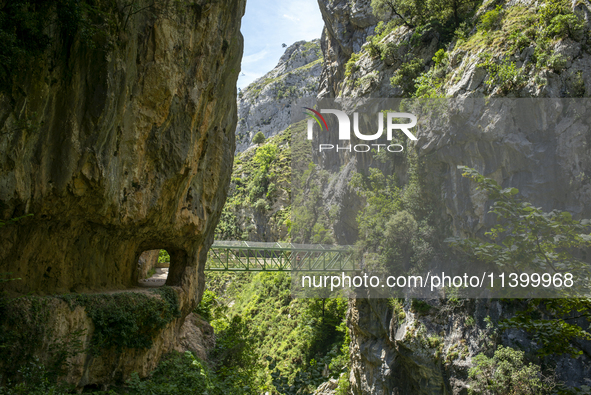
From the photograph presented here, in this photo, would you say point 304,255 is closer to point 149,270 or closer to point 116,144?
point 149,270

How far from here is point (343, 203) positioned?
28750mm

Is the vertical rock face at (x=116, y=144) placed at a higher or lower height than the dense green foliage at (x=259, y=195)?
lower

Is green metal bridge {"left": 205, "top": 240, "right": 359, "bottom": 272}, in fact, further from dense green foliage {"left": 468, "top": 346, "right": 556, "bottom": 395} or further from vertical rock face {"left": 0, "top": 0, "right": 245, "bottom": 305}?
dense green foliage {"left": 468, "top": 346, "right": 556, "bottom": 395}

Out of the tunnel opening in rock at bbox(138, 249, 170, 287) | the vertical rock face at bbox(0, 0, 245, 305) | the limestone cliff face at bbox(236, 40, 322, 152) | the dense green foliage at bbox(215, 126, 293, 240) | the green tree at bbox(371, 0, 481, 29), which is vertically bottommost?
the tunnel opening in rock at bbox(138, 249, 170, 287)

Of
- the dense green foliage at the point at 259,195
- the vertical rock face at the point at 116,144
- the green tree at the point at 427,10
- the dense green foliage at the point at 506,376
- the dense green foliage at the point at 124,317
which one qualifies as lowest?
the dense green foliage at the point at 506,376

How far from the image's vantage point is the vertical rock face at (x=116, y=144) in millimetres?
8090

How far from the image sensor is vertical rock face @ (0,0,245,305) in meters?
8.09

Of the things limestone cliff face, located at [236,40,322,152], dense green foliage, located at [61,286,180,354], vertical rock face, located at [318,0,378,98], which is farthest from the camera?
limestone cliff face, located at [236,40,322,152]

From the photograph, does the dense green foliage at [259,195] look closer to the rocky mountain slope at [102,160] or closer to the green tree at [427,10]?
the green tree at [427,10]

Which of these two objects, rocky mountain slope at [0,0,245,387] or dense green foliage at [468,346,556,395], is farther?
dense green foliage at [468,346,556,395]

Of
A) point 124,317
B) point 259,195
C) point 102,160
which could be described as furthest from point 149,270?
point 259,195

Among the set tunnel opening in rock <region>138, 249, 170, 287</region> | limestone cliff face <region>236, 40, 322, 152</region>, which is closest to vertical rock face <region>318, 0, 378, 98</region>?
tunnel opening in rock <region>138, 249, 170, 287</region>

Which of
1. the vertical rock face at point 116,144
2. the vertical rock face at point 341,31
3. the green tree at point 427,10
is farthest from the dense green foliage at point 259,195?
the vertical rock face at point 116,144

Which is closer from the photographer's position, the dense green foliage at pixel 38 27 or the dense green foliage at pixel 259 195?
the dense green foliage at pixel 38 27
